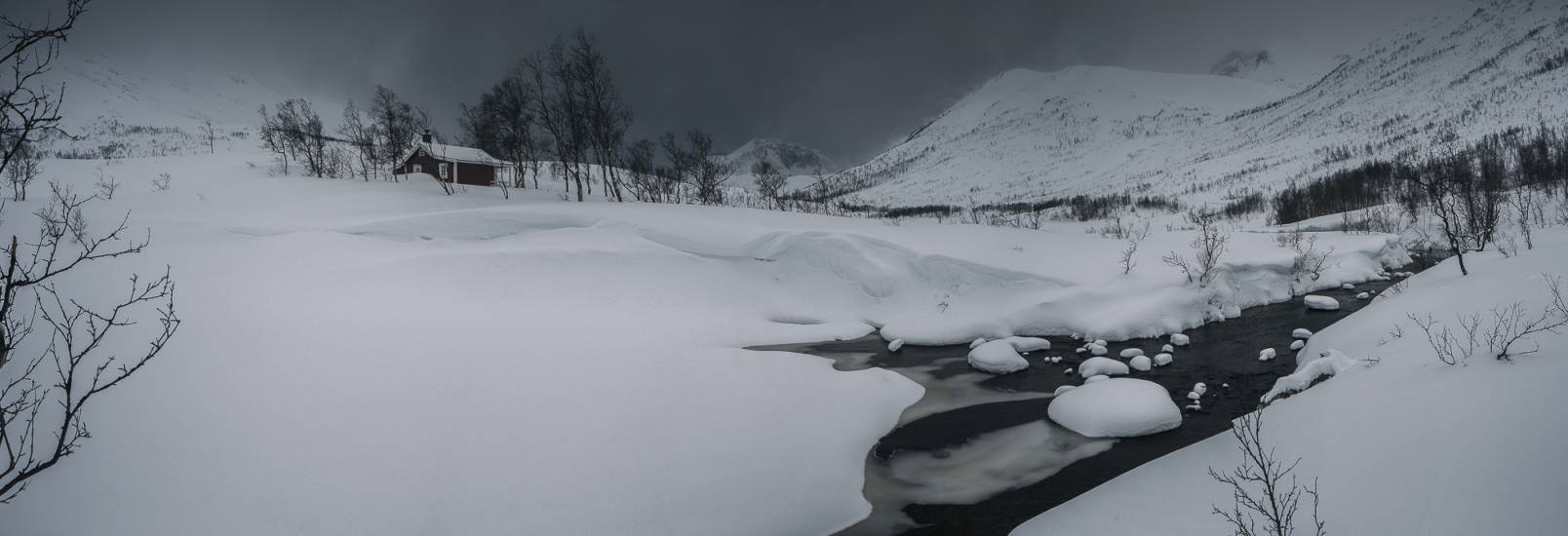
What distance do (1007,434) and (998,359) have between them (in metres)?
3.07

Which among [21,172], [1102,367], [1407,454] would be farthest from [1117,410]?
[21,172]

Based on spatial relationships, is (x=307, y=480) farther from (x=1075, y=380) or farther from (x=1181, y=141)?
(x=1181, y=141)

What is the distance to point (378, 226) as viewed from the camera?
15.1m

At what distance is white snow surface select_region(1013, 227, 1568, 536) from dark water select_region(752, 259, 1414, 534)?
0.87 metres

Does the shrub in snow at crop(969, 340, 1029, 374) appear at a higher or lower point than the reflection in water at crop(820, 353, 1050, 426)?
higher

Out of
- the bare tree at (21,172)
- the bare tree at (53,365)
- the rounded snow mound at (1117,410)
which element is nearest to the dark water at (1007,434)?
the rounded snow mound at (1117,410)

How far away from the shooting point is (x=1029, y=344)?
12102 mm

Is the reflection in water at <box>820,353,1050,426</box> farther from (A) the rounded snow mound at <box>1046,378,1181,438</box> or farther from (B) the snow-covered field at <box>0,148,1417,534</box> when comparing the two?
(A) the rounded snow mound at <box>1046,378,1181,438</box>

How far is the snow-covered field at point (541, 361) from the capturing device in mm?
5230

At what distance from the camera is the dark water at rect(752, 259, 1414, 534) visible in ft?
20.7

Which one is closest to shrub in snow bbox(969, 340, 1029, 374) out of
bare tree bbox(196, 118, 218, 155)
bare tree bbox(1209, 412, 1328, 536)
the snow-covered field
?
the snow-covered field

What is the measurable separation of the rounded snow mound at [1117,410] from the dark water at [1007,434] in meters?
0.14

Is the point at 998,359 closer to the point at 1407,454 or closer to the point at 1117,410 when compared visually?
the point at 1117,410

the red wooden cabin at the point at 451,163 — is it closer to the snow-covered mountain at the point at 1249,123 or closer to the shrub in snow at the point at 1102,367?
the shrub in snow at the point at 1102,367
